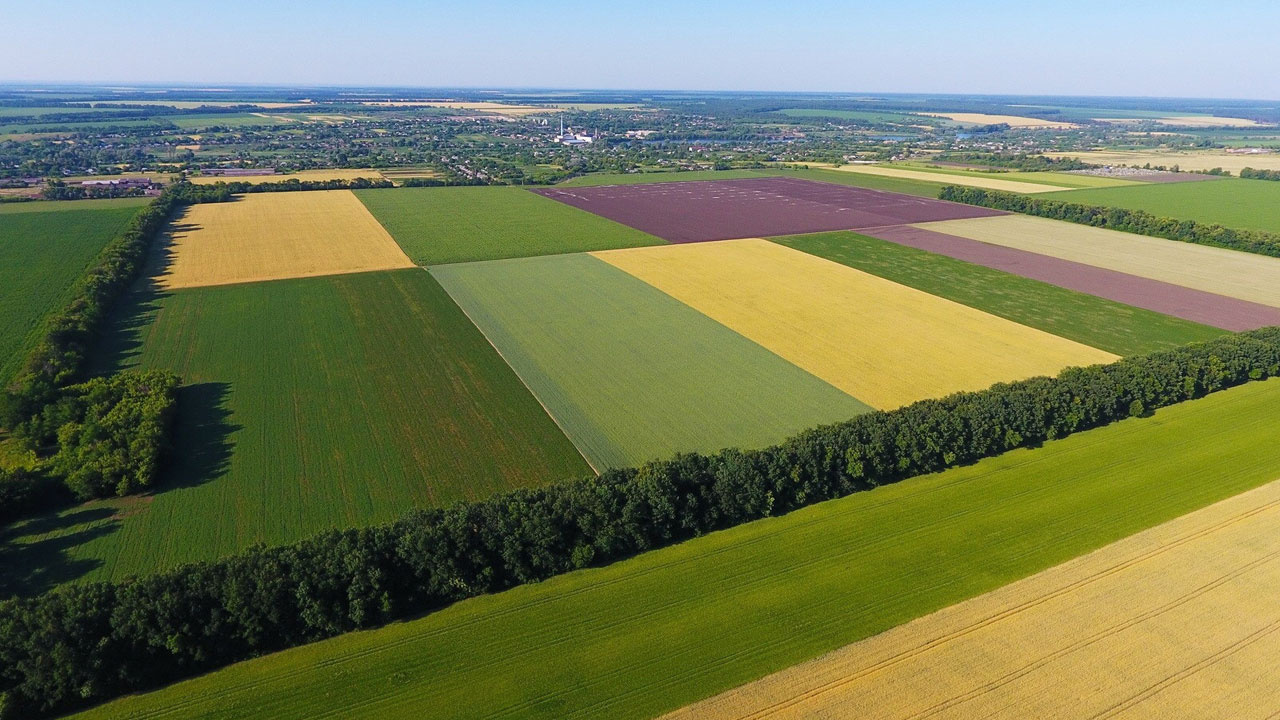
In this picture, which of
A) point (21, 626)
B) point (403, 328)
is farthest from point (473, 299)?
point (21, 626)

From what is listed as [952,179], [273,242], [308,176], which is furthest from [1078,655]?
[308,176]

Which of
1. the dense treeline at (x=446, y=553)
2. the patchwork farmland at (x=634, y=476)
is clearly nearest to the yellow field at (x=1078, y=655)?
the patchwork farmland at (x=634, y=476)

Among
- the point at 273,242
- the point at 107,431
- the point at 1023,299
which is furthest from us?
the point at 273,242

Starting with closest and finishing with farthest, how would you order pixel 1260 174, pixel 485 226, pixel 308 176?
pixel 485 226
pixel 308 176
pixel 1260 174

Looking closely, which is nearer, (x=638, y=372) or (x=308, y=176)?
(x=638, y=372)

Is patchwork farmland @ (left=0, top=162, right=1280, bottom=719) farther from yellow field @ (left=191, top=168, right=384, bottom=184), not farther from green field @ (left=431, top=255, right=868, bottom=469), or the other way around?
yellow field @ (left=191, top=168, right=384, bottom=184)

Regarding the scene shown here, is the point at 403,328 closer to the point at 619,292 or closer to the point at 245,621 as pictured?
the point at 619,292

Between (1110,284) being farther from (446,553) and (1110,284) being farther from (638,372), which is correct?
(446,553)

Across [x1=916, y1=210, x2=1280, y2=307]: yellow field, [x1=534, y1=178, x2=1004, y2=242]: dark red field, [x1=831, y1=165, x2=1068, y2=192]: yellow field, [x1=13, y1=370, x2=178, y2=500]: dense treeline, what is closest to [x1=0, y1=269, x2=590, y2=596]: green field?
[x1=13, y1=370, x2=178, y2=500]: dense treeline
